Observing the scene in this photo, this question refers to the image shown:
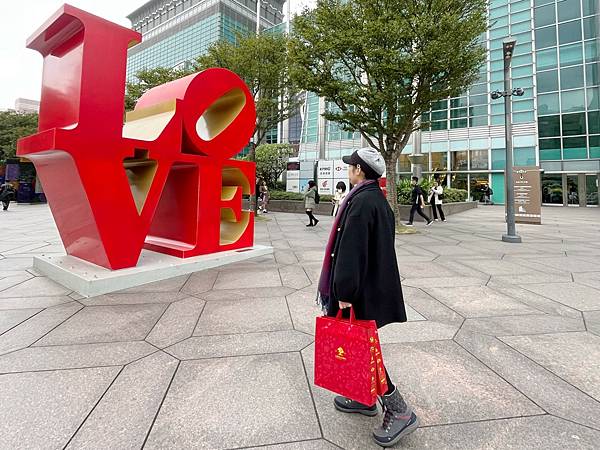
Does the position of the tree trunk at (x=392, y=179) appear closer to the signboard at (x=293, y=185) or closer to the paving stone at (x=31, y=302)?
the paving stone at (x=31, y=302)

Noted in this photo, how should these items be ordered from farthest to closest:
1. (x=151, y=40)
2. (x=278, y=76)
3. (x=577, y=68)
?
(x=151, y=40), (x=577, y=68), (x=278, y=76)

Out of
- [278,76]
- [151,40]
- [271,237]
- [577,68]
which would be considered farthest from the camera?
[151,40]

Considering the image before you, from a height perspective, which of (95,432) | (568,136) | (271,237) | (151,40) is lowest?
(95,432)

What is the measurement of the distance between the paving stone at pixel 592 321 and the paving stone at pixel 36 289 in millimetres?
6371

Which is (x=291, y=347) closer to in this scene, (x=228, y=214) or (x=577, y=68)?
(x=228, y=214)

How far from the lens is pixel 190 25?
190 ft

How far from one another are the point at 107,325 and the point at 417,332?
324 centimetres

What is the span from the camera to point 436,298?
4.48m

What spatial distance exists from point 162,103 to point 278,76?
34.0 feet

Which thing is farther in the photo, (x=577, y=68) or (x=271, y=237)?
(x=577, y=68)

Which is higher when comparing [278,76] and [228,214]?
[278,76]

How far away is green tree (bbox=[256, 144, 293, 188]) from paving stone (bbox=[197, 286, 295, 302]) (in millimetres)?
21859

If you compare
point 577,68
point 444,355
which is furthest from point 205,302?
point 577,68

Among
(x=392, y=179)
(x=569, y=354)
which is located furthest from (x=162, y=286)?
(x=392, y=179)
